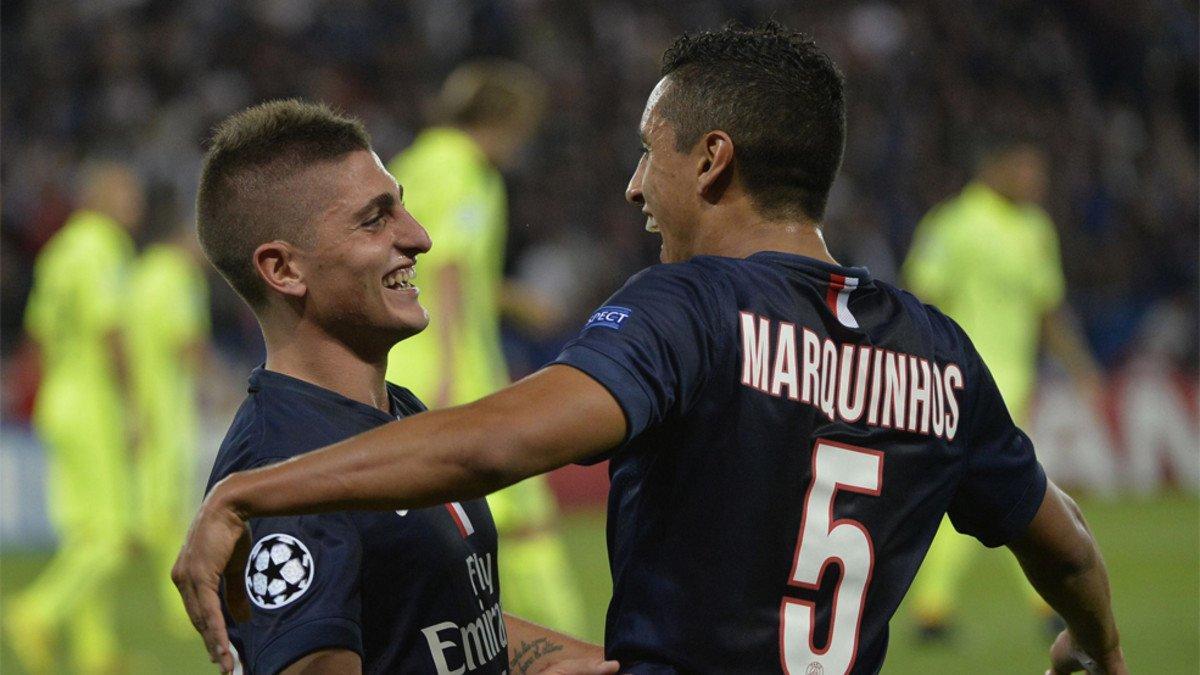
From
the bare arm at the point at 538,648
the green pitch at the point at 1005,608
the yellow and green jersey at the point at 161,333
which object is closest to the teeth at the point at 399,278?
the bare arm at the point at 538,648

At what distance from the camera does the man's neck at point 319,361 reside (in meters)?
2.88

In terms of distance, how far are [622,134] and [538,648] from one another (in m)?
15.0

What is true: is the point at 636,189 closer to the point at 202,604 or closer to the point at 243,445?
the point at 243,445

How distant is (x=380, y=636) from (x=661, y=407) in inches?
27.7

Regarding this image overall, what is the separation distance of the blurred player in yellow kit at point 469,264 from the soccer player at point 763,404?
14.2ft

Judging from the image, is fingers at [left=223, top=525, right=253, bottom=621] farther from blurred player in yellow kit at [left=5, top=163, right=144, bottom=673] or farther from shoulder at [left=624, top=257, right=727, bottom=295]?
blurred player in yellow kit at [left=5, top=163, right=144, bottom=673]

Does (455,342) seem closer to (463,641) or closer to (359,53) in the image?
(463,641)

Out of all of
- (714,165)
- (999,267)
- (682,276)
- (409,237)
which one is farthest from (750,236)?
(999,267)

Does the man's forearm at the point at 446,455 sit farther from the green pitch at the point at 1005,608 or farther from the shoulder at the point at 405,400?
the green pitch at the point at 1005,608

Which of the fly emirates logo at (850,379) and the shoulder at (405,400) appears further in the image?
the shoulder at (405,400)

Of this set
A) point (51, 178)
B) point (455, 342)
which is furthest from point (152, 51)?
point (455, 342)

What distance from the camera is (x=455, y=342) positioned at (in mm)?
7031

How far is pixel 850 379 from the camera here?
100 inches

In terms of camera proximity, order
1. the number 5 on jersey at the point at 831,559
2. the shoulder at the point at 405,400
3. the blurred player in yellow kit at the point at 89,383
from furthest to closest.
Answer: the blurred player in yellow kit at the point at 89,383 → the shoulder at the point at 405,400 → the number 5 on jersey at the point at 831,559
